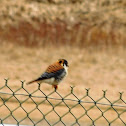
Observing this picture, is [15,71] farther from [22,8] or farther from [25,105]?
[22,8]

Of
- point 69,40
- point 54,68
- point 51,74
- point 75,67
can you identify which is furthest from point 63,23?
point 51,74

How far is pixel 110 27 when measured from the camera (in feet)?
34.9

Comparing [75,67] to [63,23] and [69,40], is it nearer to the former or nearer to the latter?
[69,40]

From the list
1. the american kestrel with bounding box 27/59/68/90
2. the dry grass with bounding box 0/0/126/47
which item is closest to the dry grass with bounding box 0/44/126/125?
the dry grass with bounding box 0/0/126/47

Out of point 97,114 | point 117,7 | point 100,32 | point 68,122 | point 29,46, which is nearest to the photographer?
point 68,122

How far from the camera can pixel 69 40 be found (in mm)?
10008

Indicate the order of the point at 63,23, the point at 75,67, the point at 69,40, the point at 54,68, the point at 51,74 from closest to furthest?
the point at 51,74 < the point at 54,68 < the point at 75,67 < the point at 69,40 < the point at 63,23

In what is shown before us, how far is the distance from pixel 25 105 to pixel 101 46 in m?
4.31

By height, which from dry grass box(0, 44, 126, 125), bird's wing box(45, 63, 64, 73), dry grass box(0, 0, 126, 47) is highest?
dry grass box(0, 0, 126, 47)

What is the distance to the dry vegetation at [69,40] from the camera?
8.17 m

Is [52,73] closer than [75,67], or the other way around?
[52,73]

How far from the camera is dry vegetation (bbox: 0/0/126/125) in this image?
322 inches

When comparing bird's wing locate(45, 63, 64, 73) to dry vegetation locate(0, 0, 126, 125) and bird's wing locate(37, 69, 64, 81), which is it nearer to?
bird's wing locate(37, 69, 64, 81)

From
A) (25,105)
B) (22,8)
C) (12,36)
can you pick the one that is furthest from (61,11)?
(25,105)
